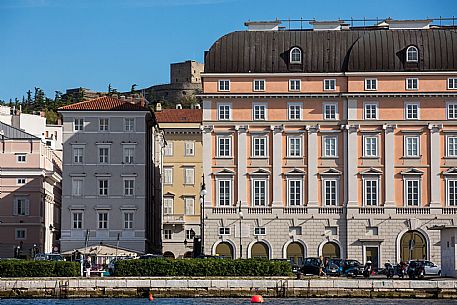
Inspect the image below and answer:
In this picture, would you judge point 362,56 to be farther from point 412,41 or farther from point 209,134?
point 209,134

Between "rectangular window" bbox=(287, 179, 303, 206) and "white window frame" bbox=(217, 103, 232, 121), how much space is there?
8097 mm

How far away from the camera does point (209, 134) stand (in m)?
115

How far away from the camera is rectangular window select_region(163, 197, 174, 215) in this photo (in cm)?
15150

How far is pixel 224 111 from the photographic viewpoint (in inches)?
4542

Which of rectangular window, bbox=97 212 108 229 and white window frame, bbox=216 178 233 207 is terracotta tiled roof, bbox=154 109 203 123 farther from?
white window frame, bbox=216 178 233 207

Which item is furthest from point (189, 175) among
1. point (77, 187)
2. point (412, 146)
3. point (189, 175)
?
point (412, 146)

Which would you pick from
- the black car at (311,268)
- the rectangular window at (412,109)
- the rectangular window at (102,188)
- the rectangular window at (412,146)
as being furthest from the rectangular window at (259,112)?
the black car at (311,268)

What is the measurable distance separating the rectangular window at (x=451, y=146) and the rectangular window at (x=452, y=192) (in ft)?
7.83

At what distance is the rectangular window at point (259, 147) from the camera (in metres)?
115

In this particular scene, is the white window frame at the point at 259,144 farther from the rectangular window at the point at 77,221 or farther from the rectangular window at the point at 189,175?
the rectangular window at the point at 189,175

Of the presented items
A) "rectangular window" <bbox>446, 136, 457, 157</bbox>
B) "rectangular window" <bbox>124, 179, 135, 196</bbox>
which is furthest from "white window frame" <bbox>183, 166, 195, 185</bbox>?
"rectangular window" <bbox>446, 136, 457, 157</bbox>

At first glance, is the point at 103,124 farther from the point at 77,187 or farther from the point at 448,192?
the point at 448,192

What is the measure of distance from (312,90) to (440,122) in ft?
39.1

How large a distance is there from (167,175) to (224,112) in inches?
1451
